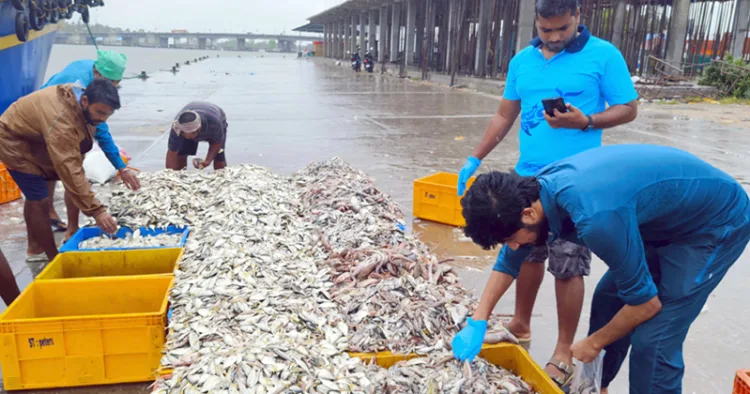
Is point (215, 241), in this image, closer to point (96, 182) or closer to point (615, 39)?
A: point (96, 182)

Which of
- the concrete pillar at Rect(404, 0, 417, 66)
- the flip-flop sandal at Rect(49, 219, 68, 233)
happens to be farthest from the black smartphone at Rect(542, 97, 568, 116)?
the concrete pillar at Rect(404, 0, 417, 66)

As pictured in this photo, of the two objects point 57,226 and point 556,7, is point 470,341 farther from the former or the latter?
point 57,226

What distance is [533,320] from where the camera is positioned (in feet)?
12.0

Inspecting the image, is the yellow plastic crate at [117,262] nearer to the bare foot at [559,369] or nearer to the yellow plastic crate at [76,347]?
the yellow plastic crate at [76,347]

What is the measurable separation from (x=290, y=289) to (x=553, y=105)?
6.15 ft

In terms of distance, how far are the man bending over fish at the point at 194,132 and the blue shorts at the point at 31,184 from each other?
1616 mm

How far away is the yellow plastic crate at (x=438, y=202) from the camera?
17.6ft

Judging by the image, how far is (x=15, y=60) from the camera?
311 inches

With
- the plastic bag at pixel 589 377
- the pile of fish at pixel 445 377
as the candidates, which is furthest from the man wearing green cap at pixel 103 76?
the plastic bag at pixel 589 377

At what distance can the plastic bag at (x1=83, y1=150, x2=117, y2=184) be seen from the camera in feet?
21.4

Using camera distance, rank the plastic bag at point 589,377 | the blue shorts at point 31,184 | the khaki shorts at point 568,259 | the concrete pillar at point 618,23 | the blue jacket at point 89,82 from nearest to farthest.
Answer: the plastic bag at point 589,377
the khaki shorts at point 568,259
the blue shorts at point 31,184
the blue jacket at point 89,82
the concrete pillar at point 618,23

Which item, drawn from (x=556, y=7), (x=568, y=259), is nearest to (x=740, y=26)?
(x=556, y=7)

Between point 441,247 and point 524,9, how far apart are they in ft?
56.3

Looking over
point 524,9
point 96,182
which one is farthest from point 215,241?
point 524,9
